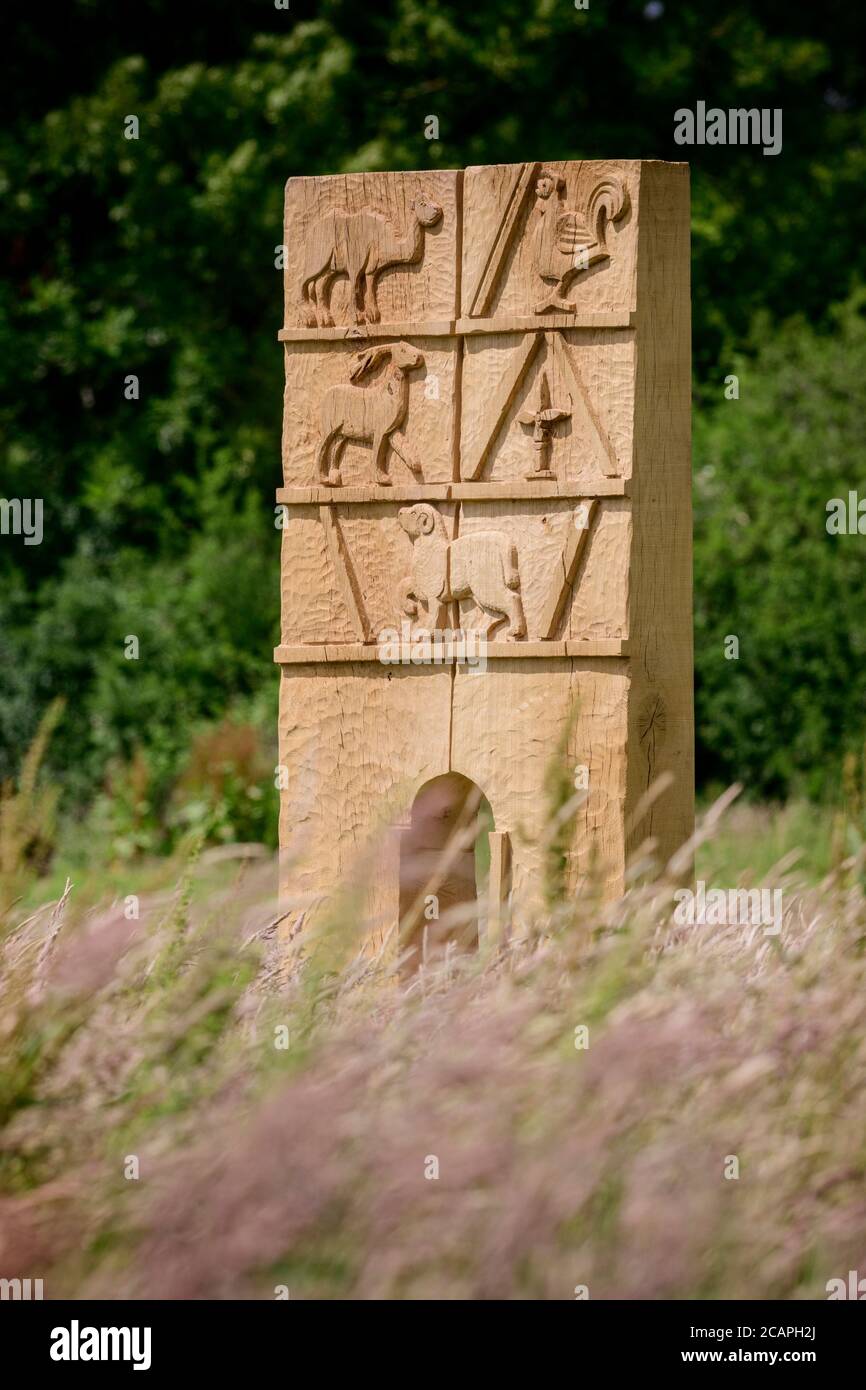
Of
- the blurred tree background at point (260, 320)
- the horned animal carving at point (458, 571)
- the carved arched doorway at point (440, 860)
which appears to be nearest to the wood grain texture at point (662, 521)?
the horned animal carving at point (458, 571)

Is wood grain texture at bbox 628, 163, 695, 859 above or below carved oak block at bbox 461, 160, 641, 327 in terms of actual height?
below

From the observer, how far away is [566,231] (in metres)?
4.71

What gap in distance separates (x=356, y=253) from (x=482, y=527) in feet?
2.94

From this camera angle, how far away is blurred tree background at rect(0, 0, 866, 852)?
9867mm

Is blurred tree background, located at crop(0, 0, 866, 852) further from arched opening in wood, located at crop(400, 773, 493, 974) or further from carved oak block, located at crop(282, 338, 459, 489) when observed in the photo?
carved oak block, located at crop(282, 338, 459, 489)

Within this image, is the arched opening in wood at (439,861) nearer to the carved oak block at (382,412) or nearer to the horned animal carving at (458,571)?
the horned animal carving at (458,571)

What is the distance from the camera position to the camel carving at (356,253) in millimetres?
4879

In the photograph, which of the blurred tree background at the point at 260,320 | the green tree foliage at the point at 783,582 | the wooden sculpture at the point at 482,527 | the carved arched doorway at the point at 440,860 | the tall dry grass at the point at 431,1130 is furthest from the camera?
the blurred tree background at the point at 260,320

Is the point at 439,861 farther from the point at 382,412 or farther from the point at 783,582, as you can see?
the point at 783,582

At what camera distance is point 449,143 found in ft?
40.4

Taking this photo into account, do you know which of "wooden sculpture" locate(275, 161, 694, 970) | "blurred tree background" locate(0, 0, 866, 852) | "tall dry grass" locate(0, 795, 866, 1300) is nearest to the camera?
"tall dry grass" locate(0, 795, 866, 1300)

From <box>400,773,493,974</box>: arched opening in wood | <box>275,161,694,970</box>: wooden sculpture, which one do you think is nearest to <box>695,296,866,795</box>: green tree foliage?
<box>400,773,493,974</box>: arched opening in wood

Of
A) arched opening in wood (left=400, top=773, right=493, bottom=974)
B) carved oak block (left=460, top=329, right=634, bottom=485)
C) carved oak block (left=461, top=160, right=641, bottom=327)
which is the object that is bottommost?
arched opening in wood (left=400, top=773, right=493, bottom=974)

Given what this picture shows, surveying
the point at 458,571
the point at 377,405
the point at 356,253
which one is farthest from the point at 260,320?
the point at 458,571
